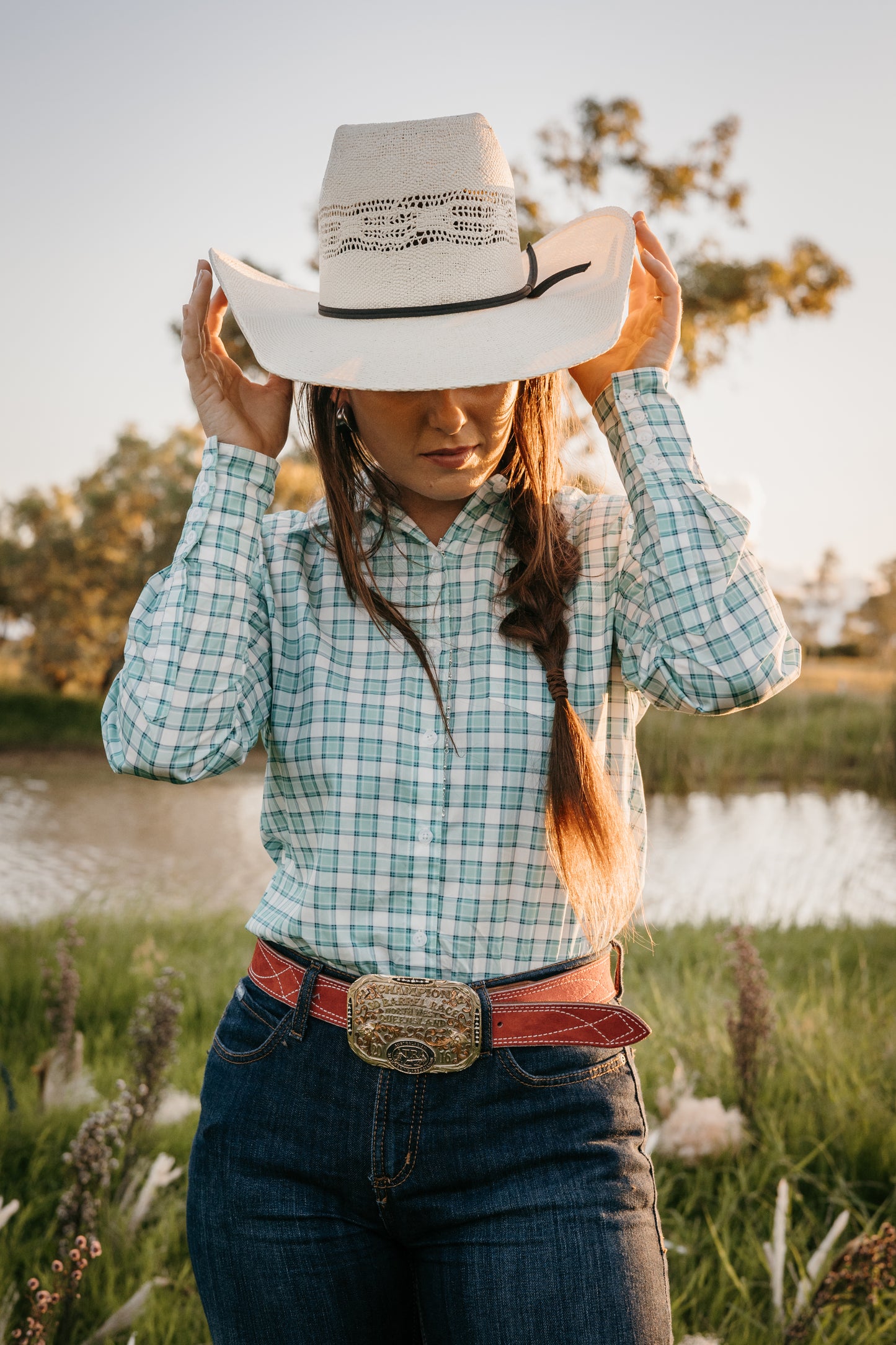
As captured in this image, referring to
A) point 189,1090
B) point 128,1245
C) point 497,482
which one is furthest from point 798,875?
point 497,482

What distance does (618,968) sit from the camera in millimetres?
1366

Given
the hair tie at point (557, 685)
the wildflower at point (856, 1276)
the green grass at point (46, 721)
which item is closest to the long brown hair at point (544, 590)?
the hair tie at point (557, 685)

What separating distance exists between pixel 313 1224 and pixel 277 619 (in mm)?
701

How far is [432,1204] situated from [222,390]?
3.35 ft

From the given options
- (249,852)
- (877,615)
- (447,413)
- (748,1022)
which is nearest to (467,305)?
(447,413)

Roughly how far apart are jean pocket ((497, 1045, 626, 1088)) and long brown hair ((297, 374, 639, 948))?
0.46ft

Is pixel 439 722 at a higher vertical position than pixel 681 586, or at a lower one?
lower

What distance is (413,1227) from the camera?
1.15 metres

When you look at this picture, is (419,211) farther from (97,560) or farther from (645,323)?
(97,560)

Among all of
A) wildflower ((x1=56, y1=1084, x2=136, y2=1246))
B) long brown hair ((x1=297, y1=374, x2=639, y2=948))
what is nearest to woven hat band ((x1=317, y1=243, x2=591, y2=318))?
long brown hair ((x1=297, y1=374, x2=639, y2=948))

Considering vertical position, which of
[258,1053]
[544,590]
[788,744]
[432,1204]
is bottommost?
[788,744]

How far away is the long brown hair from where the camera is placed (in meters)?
1.20

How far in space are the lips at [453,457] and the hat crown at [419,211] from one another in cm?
19

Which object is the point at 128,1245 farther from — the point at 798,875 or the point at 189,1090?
the point at 798,875
